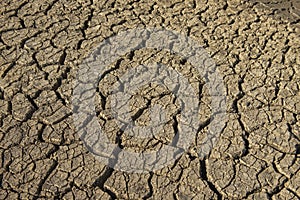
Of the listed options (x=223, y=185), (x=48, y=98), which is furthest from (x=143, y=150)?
(x=48, y=98)

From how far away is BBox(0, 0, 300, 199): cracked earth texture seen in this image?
2688mm

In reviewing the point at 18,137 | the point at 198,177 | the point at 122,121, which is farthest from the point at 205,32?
the point at 18,137

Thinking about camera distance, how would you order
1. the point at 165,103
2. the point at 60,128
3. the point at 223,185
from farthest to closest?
the point at 165,103 → the point at 60,128 → the point at 223,185

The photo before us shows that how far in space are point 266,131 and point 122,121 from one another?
0.84m

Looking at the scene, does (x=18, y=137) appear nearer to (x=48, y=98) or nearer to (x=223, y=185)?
(x=48, y=98)

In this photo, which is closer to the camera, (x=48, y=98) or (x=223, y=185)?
(x=223, y=185)

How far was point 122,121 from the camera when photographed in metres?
3.01

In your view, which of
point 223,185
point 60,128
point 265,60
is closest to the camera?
point 223,185

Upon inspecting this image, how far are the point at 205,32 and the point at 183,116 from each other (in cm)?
85

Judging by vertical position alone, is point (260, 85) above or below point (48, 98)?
below

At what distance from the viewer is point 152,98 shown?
10.4 feet

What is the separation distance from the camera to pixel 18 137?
2857 mm

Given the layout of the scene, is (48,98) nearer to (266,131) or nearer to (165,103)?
(165,103)

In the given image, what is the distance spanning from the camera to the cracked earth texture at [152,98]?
8.82 ft
